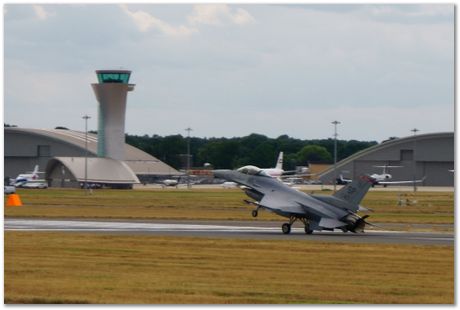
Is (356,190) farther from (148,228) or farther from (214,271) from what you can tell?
(214,271)

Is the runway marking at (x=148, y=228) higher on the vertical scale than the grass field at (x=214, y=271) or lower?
higher

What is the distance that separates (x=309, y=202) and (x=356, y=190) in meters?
2.68

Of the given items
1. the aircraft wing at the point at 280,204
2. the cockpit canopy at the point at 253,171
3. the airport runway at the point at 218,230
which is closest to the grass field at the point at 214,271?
the airport runway at the point at 218,230

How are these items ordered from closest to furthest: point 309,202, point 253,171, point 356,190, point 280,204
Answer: point 356,190
point 309,202
point 280,204
point 253,171

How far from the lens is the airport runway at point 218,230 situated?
47.5 metres

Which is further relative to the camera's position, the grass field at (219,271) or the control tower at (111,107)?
the control tower at (111,107)

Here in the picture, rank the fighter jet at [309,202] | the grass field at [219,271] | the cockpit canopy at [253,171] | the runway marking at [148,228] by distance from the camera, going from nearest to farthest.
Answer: the grass field at [219,271] < the fighter jet at [309,202] < the runway marking at [148,228] < the cockpit canopy at [253,171]

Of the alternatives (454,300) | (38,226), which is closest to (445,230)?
(38,226)

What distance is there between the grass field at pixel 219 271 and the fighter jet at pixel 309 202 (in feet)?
17.8

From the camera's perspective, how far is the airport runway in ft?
156

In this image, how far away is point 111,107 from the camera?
557 ft

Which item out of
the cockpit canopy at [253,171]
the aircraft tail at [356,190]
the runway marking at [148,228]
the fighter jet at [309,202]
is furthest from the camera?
the cockpit canopy at [253,171]

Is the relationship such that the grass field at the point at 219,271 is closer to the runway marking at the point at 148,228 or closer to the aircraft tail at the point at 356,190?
the aircraft tail at the point at 356,190

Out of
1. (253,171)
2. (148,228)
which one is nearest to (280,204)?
(253,171)
